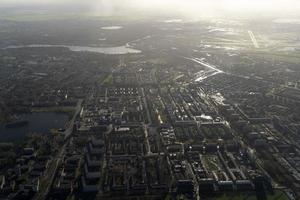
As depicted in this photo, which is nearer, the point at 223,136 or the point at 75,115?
the point at 223,136

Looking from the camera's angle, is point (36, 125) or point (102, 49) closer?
point (36, 125)

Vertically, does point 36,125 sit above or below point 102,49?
above

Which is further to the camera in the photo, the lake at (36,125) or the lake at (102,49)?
the lake at (102,49)

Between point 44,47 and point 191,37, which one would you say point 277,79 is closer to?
point 191,37

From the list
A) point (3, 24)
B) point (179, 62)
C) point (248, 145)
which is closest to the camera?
point (248, 145)

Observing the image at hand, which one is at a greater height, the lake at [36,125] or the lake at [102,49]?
the lake at [36,125]

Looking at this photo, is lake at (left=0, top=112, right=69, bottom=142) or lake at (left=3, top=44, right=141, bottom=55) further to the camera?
lake at (left=3, top=44, right=141, bottom=55)

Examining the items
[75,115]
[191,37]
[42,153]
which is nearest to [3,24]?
[191,37]

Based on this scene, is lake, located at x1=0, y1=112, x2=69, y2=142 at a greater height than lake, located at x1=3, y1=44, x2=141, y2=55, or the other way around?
lake, located at x1=0, y1=112, x2=69, y2=142
